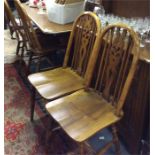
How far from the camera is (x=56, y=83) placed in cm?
183

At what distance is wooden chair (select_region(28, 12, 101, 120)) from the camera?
1745 millimetres

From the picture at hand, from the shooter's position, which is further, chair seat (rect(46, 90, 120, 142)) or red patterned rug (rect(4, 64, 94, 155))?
red patterned rug (rect(4, 64, 94, 155))


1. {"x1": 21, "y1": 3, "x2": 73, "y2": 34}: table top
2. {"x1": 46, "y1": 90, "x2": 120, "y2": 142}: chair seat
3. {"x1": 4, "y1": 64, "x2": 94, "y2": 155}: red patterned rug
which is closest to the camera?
{"x1": 46, "y1": 90, "x2": 120, "y2": 142}: chair seat

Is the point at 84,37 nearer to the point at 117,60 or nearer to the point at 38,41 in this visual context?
the point at 117,60

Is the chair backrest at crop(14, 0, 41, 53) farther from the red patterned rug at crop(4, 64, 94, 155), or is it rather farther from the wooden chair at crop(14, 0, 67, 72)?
the red patterned rug at crop(4, 64, 94, 155)

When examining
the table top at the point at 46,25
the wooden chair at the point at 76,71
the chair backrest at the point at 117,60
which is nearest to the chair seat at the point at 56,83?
the wooden chair at the point at 76,71

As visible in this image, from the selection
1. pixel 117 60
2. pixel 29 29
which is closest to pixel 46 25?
pixel 29 29

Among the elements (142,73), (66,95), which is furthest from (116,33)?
(66,95)

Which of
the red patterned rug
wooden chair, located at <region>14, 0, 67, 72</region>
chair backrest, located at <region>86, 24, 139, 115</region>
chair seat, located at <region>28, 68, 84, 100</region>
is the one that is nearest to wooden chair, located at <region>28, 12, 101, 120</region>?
chair seat, located at <region>28, 68, 84, 100</region>

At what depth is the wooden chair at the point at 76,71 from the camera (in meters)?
1.75

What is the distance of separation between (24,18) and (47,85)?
0.72m

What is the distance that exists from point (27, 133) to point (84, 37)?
948 mm

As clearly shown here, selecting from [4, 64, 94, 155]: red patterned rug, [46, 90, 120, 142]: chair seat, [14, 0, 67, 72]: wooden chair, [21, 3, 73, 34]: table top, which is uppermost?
[21, 3, 73, 34]: table top
